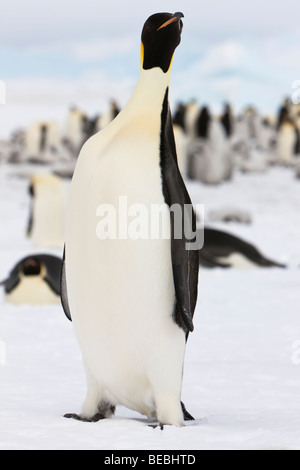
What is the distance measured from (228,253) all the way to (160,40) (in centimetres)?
432

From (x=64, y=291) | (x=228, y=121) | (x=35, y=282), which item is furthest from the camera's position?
(x=228, y=121)

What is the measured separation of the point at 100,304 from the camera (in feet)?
7.86

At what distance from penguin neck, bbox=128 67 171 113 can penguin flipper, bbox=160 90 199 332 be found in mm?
25

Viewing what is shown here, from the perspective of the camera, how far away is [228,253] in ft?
21.7

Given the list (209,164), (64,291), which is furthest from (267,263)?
(209,164)

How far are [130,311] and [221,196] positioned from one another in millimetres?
8982

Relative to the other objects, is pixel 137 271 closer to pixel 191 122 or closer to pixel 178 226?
pixel 178 226

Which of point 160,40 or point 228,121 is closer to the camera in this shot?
point 160,40

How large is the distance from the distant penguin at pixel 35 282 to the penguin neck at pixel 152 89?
282cm

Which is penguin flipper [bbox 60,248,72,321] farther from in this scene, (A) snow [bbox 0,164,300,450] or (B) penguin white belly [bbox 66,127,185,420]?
(A) snow [bbox 0,164,300,450]

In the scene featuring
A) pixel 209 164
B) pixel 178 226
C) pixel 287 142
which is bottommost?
pixel 178 226

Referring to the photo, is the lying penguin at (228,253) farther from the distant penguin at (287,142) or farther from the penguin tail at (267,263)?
the distant penguin at (287,142)

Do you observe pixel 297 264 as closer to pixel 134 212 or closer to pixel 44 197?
pixel 44 197

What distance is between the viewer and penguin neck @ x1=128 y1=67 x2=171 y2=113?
2.39 m
